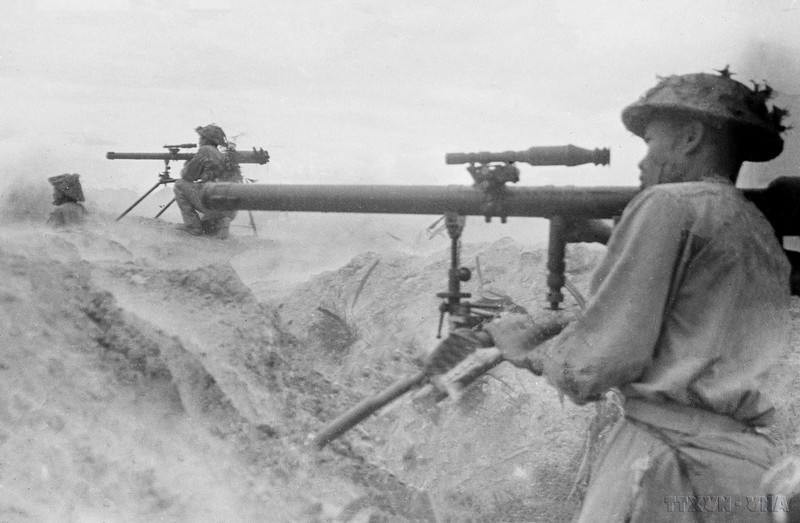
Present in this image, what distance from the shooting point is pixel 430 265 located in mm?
8031

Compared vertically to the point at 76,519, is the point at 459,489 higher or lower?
lower

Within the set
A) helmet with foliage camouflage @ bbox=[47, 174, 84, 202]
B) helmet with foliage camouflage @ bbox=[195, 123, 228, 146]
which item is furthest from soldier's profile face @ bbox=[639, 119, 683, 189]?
helmet with foliage camouflage @ bbox=[195, 123, 228, 146]

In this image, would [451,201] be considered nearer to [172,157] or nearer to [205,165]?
[205,165]

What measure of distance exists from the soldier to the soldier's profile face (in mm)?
200

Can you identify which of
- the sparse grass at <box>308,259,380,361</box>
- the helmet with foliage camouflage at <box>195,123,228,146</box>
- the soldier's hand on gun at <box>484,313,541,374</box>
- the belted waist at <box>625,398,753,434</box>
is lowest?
the sparse grass at <box>308,259,380,361</box>

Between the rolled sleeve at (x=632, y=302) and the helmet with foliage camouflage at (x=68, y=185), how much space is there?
7.35 meters

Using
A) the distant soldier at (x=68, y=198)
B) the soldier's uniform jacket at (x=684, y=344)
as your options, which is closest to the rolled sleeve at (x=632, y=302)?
the soldier's uniform jacket at (x=684, y=344)

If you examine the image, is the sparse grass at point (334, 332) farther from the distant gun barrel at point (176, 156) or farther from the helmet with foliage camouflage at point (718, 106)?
the helmet with foliage camouflage at point (718, 106)

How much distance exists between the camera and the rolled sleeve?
7.41 feet

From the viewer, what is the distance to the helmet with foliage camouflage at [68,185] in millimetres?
8508

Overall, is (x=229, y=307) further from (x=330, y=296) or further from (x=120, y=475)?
(x=330, y=296)

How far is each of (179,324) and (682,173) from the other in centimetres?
333

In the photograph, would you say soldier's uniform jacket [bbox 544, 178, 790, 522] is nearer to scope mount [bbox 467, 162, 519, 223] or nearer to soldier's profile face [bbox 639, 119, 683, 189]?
soldier's profile face [bbox 639, 119, 683, 189]

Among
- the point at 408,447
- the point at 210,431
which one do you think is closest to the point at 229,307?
the point at 210,431
